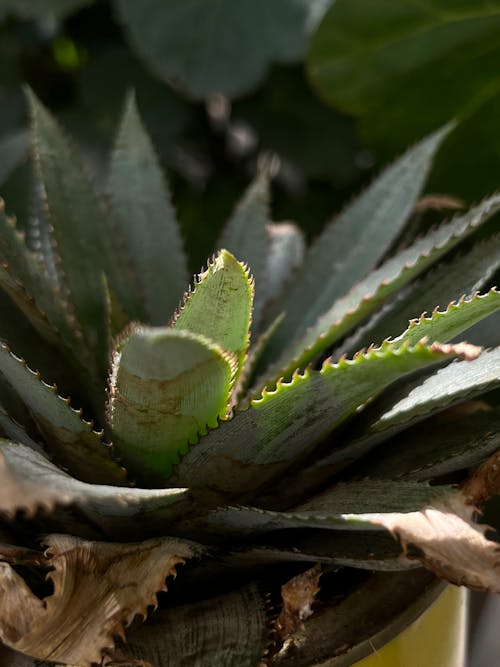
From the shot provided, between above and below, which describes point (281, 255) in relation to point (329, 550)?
above

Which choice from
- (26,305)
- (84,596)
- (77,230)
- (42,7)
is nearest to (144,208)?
(77,230)

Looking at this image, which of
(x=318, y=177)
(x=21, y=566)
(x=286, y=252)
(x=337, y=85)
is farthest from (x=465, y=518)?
(x=318, y=177)

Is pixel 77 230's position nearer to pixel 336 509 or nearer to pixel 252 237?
pixel 252 237

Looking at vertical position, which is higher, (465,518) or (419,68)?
(419,68)

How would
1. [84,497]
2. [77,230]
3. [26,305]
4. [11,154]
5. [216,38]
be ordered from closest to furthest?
[84,497] → [26,305] → [77,230] → [11,154] → [216,38]

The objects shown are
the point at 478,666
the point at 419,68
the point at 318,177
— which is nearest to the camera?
the point at 478,666

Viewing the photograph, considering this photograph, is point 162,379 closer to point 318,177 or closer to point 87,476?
point 87,476

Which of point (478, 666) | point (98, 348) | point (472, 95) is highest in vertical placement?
point (472, 95)

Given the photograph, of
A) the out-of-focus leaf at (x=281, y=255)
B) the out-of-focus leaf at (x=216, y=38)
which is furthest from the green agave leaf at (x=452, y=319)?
the out-of-focus leaf at (x=216, y=38)
